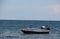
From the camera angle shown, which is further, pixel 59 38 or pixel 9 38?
pixel 59 38

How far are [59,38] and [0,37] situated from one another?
1339mm

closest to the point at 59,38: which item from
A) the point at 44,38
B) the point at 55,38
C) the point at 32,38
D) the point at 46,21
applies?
the point at 55,38

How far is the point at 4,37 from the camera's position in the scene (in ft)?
11.6

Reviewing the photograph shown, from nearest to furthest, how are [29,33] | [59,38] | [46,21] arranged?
[59,38]
[29,33]
[46,21]

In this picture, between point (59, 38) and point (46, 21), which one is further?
point (46, 21)

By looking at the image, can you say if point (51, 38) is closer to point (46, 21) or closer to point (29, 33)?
point (29, 33)

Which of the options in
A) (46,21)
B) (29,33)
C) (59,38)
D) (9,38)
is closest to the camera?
(9,38)

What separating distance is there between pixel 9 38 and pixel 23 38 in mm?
358

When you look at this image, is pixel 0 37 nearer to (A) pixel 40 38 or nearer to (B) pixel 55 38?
(A) pixel 40 38

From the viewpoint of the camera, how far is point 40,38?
3635 millimetres

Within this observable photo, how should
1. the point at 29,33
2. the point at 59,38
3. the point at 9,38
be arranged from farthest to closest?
the point at 29,33
the point at 59,38
the point at 9,38

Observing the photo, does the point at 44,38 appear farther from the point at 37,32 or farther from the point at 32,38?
the point at 37,32

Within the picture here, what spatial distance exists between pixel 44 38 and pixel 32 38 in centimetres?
28

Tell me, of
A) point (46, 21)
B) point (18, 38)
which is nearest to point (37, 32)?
point (18, 38)
